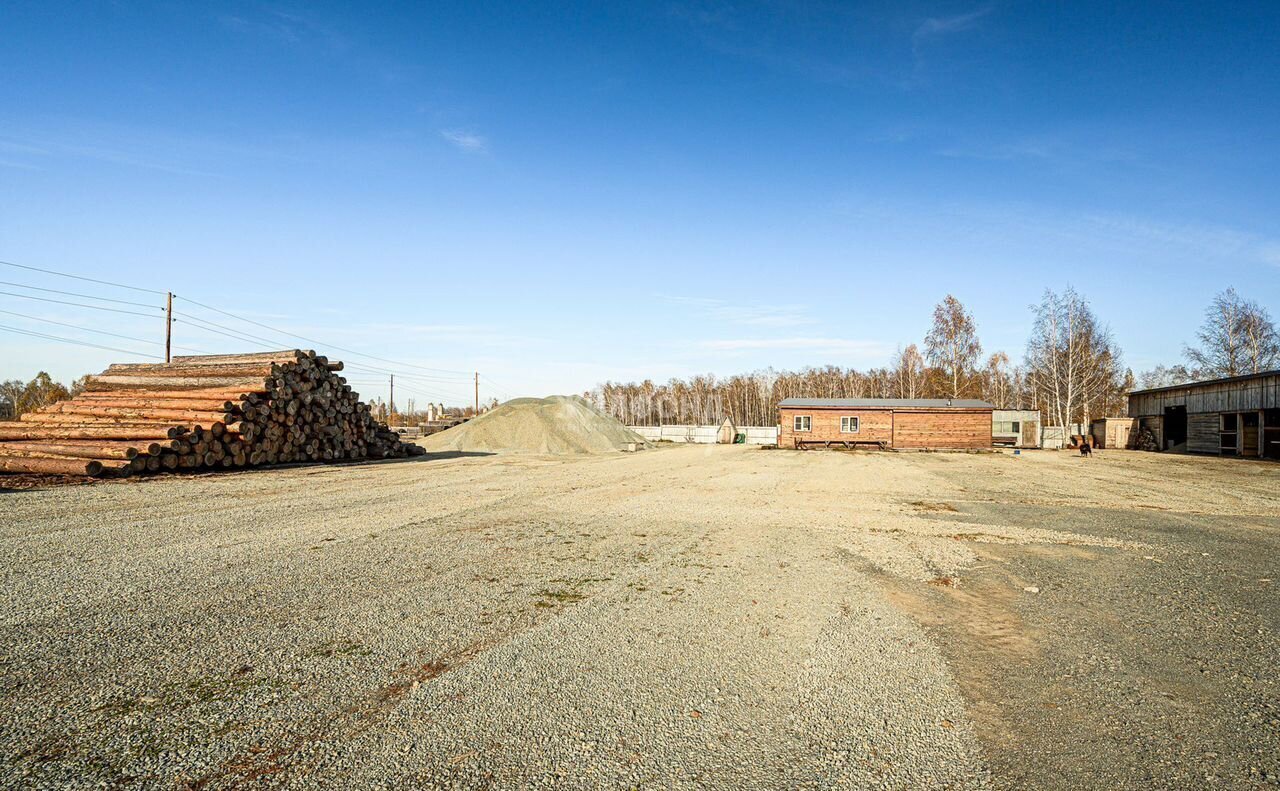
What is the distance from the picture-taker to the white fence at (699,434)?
55.3 metres

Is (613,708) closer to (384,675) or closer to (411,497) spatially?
(384,675)

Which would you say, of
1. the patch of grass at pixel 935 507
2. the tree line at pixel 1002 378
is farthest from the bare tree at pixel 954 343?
the patch of grass at pixel 935 507

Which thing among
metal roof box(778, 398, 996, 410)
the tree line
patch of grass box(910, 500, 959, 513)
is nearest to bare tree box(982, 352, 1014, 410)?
the tree line

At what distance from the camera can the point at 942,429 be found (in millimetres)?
38406

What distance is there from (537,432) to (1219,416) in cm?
3512

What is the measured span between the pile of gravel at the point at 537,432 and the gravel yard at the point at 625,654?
75.2ft

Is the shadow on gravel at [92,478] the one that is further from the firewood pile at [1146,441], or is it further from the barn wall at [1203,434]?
the firewood pile at [1146,441]


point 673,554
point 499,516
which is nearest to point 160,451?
point 499,516

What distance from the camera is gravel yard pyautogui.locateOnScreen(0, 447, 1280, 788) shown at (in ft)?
9.42

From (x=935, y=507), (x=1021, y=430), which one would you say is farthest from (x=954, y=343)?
(x=935, y=507)

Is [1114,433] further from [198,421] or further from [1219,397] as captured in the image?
[198,421]

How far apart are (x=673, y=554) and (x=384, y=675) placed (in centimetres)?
400

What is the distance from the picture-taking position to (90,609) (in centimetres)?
474

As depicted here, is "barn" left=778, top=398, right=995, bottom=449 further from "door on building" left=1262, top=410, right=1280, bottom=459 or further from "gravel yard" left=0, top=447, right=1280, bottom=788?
"gravel yard" left=0, top=447, right=1280, bottom=788
